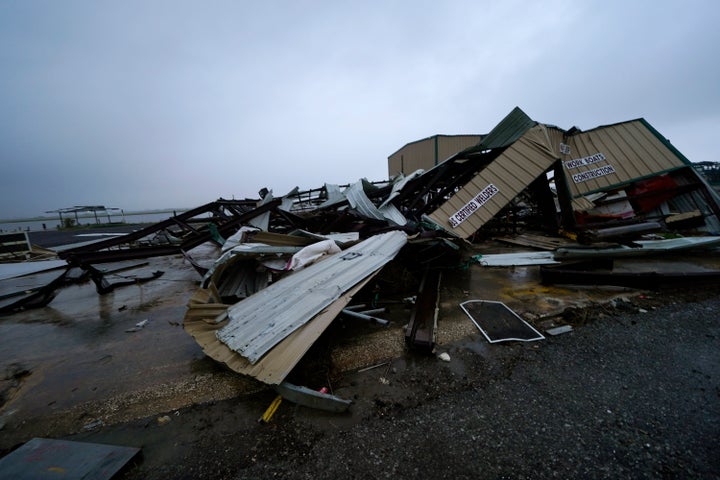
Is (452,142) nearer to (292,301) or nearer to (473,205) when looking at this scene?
(473,205)

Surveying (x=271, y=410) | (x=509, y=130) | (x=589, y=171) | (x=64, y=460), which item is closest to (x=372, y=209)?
(x=509, y=130)

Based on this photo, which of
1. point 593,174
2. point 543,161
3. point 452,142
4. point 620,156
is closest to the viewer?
point 543,161

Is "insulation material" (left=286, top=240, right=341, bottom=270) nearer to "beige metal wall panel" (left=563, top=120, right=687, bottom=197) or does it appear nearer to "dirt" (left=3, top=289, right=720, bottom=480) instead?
"dirt" (left=3, top=289, right=720, bottom=480)

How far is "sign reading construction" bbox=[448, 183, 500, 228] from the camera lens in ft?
19.9

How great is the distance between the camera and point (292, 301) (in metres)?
3.20

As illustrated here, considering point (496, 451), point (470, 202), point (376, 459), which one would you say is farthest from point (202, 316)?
point (470, 202)

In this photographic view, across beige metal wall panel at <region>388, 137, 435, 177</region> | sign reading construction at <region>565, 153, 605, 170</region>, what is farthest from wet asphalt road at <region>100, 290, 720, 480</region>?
beige metal wall panel at <region>388, 137, 435, 177</region>

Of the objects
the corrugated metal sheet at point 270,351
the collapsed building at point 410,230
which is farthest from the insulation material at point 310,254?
the corrugated metal sheet at point 270,351

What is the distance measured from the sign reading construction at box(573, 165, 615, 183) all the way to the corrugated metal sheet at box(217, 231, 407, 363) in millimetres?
7616

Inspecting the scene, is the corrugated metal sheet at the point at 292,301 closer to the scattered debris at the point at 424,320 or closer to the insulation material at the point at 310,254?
the insulation material at the point at 310,254

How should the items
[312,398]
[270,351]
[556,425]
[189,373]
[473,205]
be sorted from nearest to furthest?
[556,425], [312,398], [270,351], [189,373], [473,205]

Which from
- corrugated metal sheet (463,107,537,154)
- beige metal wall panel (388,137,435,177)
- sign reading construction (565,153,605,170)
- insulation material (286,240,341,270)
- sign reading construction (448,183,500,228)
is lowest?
insulation material (286,240,341,270)

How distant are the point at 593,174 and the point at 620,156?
3.96 ft

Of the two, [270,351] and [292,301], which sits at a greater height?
[292,301]
